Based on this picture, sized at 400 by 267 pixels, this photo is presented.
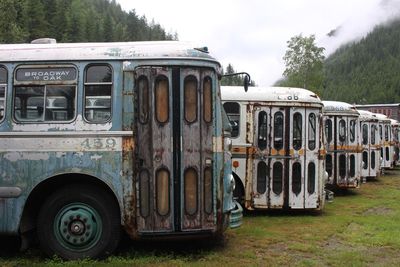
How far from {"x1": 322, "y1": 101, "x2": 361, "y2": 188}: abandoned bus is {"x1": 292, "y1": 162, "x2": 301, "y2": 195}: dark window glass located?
4.48 m

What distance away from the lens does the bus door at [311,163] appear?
1137 cm

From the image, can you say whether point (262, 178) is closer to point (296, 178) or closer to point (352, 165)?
point (296, 178)

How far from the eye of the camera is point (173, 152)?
7.25 metres

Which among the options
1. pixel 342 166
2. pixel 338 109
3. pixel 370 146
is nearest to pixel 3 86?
pixel 338 109

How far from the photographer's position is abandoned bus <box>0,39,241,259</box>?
283 inches

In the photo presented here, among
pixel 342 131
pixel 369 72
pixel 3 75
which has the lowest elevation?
pixel 342 131

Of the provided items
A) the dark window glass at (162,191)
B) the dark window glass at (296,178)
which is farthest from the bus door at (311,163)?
the dark window glass at (162,191)

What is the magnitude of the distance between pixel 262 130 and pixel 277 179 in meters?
1.08

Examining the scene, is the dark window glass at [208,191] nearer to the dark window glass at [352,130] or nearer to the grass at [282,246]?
the grass at [282,246]

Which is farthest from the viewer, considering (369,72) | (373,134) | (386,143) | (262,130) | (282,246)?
(369,72)

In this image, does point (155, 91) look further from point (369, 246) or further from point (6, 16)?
point (6, 16)

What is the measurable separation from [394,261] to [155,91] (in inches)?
163

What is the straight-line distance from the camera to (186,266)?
22.7 ft

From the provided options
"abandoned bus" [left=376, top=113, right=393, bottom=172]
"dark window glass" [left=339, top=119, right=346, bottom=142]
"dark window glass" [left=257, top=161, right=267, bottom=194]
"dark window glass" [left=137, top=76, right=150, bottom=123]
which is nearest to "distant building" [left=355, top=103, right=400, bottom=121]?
"abandoned bus" [left=376, top=113, right=393, bottom=172]
